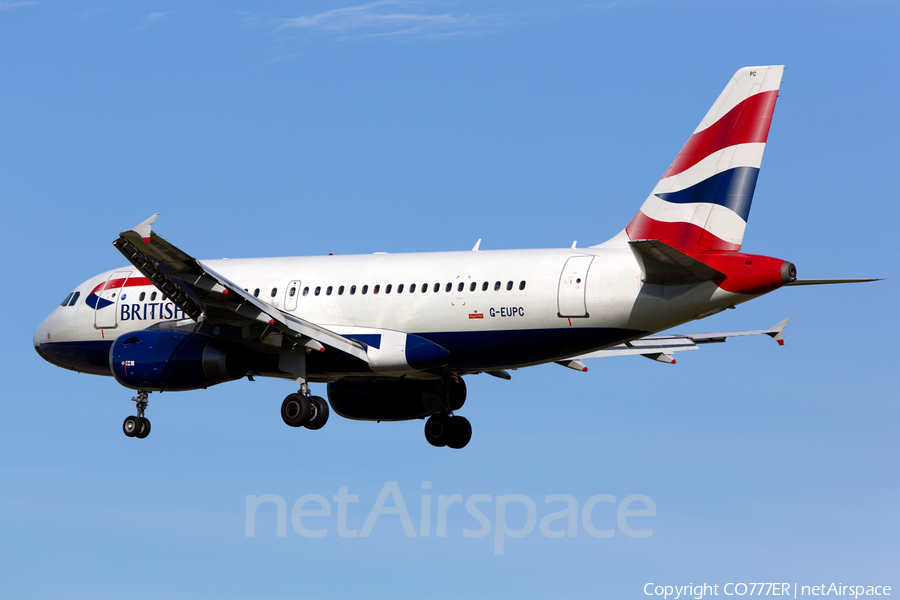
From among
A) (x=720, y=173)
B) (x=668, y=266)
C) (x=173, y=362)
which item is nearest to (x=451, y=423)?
(x=173, y=362)

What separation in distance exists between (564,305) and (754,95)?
6.44 meters

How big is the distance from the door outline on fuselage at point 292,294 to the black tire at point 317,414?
2638 mm

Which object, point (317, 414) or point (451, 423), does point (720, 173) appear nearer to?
point (451, 423)

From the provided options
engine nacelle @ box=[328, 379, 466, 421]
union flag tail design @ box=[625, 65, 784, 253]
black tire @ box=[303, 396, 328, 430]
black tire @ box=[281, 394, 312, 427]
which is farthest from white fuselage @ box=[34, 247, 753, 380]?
engine nacelle @ box=[328, 379, 466, 421]

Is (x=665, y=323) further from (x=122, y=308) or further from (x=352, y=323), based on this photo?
(x=122, y=308)

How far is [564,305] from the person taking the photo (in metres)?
29.1

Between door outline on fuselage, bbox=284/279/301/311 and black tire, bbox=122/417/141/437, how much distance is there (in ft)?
18.5

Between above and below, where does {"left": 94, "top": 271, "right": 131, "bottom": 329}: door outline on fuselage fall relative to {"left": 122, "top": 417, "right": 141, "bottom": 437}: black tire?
above

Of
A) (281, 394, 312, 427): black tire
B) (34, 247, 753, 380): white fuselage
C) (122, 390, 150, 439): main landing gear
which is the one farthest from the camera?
(122, 390, 150, 439): main landing gear

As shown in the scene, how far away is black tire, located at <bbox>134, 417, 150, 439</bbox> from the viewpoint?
115 ft

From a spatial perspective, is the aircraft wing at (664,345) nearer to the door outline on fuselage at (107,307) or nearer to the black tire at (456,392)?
the black tire at (456,392)

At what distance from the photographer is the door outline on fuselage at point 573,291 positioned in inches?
1139

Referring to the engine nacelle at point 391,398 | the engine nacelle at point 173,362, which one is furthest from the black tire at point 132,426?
the engine nacelle at point 391,398

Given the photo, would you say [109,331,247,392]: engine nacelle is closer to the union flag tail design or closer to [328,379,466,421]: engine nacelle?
[328,379,466,421]: engine nacelle
